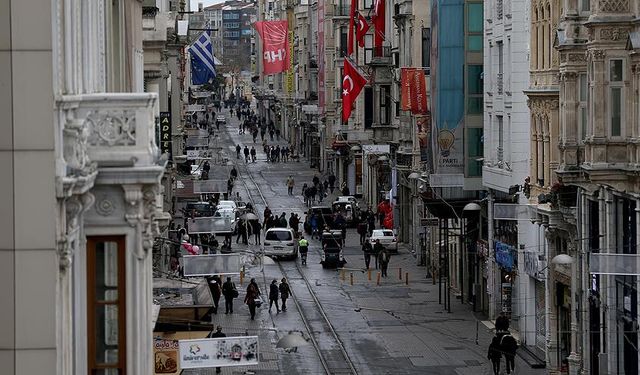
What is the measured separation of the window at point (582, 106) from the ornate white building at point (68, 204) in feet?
83.9

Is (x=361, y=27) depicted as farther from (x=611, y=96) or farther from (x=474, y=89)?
(x=611, y=96)

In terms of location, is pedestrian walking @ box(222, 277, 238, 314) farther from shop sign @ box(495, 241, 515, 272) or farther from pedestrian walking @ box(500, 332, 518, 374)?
pedestrian walking @ box(500, 332, 518, 374)

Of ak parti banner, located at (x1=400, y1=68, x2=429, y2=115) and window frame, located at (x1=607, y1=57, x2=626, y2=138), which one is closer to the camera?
window frame, located at (x1=607, y1=57, x2=626, y2=138)

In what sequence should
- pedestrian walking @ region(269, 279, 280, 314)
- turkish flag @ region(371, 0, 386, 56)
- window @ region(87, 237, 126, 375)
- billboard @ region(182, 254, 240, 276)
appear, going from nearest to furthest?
window @ region(87, 237, 126, 375), billboard @ region(182, 254, 240, 276), pedestrian walking @ region(269, 279, 280, 314), turkish flag @ region(371, 0, 386, 56)

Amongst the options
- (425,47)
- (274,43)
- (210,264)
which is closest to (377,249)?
(425,47)

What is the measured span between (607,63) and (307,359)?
15847 millimetres

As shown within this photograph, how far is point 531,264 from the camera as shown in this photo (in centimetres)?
5184

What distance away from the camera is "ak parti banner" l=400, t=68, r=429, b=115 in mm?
73188

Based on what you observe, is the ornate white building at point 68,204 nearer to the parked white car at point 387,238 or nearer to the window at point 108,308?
the window at point 108,308

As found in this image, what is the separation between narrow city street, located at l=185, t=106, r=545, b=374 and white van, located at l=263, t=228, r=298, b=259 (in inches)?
21.3

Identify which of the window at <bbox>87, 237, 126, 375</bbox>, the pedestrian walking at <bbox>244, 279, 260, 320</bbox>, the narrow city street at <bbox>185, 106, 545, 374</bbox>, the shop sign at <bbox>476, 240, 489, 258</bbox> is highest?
the window at <bbox>87, 237, 126, 375</bbox>

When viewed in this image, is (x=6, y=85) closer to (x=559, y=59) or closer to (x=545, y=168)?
(x=559, y=59)

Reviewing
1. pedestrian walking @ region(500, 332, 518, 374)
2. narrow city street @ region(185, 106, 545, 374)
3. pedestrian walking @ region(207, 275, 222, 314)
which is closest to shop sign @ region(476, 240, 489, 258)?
narrow city street @ region(185, 106, 545, 374)

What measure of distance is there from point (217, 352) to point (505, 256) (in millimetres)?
23179
